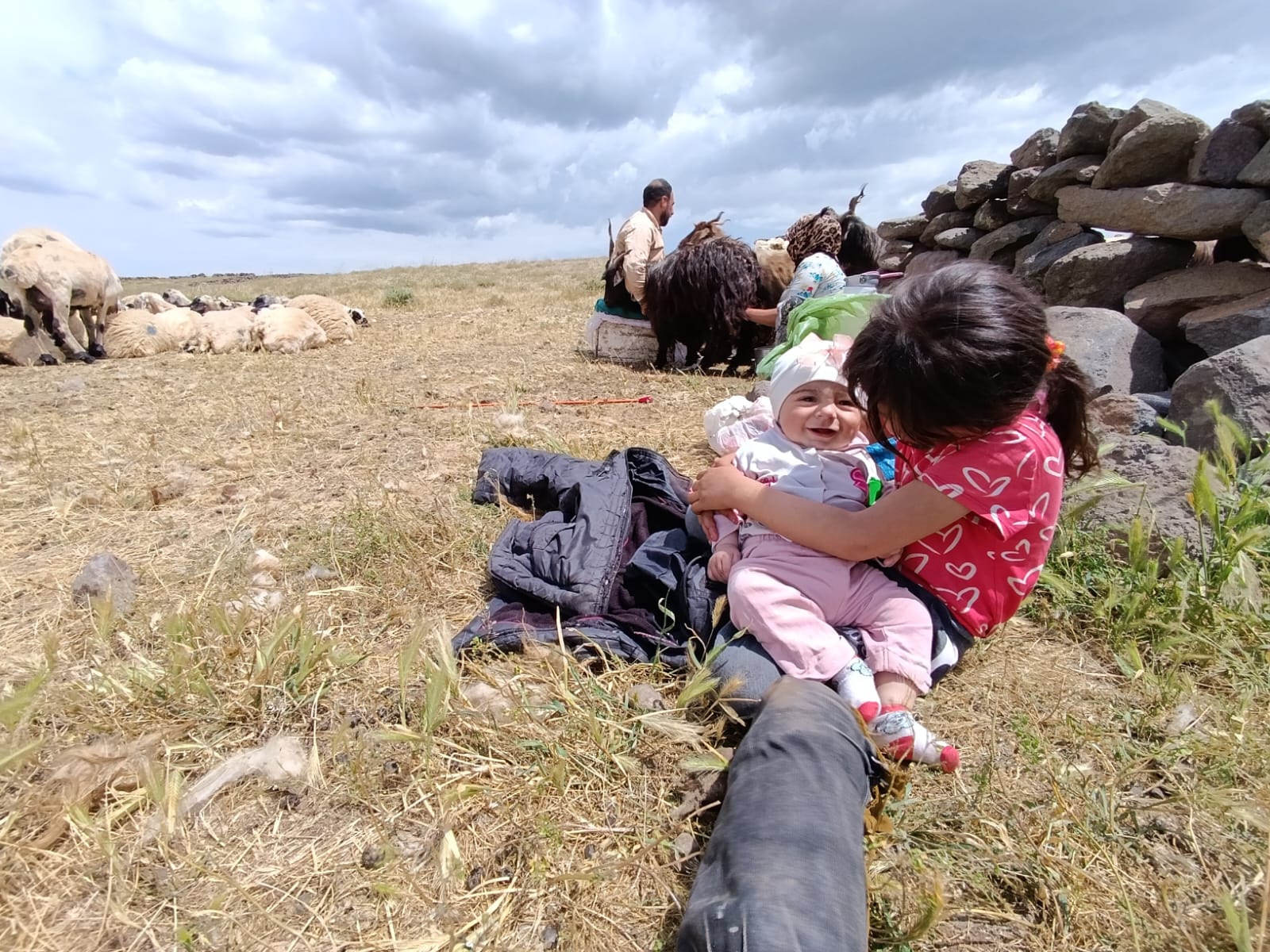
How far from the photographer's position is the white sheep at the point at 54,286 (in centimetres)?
799

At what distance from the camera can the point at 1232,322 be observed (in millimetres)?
3941

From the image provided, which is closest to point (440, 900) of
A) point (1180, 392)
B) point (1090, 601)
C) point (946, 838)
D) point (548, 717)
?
point (548, 717)

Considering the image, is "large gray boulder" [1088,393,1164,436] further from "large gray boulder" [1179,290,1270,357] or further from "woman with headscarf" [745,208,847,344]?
"woman with headscarf" [745,208,847,344]

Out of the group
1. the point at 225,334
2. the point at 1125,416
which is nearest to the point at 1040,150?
the point at 1125,416

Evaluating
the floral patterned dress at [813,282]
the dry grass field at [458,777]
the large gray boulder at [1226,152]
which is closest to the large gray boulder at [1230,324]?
the large gray boulder at [1226,152]

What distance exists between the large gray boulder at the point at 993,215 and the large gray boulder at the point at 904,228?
4.94ft

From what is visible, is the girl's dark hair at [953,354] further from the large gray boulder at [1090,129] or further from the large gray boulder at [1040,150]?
the large gray boulder at [1040,150]

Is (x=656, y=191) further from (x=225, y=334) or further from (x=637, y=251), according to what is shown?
(x=225, y=334)

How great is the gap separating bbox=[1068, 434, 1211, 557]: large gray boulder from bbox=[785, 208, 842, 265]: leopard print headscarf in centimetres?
375

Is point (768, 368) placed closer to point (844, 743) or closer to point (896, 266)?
point (844, 743)

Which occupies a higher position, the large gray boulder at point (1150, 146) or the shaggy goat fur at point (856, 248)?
the large gray boulder at point (1150, 146)

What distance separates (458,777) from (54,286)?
9426 millimetres

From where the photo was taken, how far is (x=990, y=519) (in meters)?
1.76

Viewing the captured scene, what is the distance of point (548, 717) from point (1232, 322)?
14.6ft
